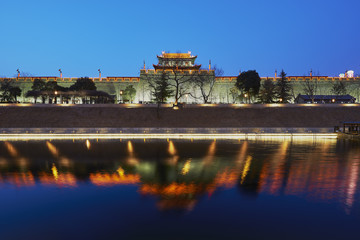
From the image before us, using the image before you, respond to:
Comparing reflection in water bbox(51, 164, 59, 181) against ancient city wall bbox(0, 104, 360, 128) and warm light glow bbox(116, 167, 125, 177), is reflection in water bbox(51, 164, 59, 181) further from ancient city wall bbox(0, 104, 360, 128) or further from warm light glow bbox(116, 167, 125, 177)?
ancient city wall bbox(0, 104, 360, 128)

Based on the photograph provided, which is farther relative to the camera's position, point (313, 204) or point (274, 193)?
point (274, 193)

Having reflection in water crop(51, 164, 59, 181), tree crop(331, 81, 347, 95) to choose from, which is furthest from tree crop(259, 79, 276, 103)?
reflection in water crop(51, 164, 59, 181)

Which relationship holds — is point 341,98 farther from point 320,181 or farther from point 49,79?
point 49,79

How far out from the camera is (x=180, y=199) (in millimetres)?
7203

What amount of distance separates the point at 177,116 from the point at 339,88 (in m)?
32.1

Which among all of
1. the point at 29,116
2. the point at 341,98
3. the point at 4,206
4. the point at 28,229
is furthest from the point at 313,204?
the point at 341,98

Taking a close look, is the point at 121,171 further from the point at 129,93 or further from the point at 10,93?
the point at 10,93

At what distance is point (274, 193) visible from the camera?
7730mm

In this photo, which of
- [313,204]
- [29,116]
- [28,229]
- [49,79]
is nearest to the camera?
[28,229]

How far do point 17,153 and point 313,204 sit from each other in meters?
13.7

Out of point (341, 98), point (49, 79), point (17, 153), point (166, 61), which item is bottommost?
point (17, 153)

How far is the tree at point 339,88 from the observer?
169 ft

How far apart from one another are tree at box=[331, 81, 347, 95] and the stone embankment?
1418 centimetres

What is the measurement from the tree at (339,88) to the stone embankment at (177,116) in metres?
14.2
